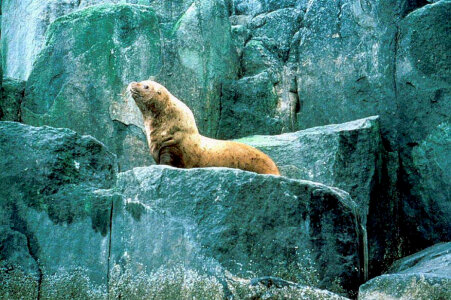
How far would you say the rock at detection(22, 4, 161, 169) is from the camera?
597 cm

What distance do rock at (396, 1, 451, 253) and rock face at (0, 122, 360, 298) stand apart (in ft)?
7.46

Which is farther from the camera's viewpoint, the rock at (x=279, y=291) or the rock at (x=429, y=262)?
the rock at (x=429, y=262)

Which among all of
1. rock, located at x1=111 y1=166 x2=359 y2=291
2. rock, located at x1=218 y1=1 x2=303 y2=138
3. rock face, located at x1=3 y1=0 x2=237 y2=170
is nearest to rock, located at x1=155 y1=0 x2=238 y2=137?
rock face, located at x1=3 y1=0 x2=237 y2=170

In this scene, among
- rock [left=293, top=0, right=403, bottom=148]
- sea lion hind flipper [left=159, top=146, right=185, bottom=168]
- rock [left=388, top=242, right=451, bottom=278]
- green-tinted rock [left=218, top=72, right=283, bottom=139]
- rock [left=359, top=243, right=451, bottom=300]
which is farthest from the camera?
green-tinted rock [left=218, top=72, right=283, bottom=139]

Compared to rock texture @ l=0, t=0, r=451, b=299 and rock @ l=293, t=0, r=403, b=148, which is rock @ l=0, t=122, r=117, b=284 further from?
rock @ l=293, t=0, r=403, b=148

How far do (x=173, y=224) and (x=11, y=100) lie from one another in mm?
3436

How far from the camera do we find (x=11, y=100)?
6023 mm

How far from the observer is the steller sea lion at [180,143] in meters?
4.68

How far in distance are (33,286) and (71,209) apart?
0.49m

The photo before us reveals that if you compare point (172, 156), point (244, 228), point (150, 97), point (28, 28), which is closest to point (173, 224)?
point (244, 228)

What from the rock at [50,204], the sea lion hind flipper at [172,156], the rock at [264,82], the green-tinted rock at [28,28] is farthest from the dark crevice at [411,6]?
the rock at [50,204]

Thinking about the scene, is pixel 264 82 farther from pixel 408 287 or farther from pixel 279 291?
pixel 279 291

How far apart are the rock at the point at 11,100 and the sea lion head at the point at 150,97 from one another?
1800 mm

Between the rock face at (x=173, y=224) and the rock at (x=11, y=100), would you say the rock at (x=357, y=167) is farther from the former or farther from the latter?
the rock at (x=11, y=100)
